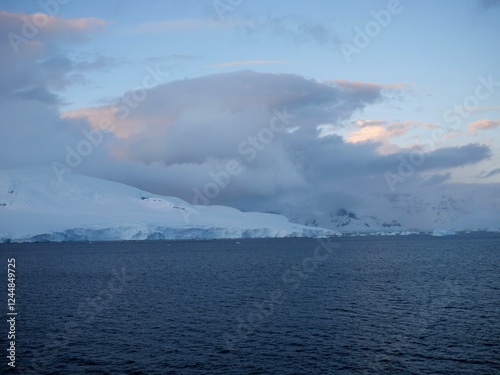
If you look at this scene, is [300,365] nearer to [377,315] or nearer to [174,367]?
[174,367]

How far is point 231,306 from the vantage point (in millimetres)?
60781

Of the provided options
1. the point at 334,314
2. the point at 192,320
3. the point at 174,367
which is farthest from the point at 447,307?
the point at 174,367

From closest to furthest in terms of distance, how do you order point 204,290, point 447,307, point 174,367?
1. point 174,367
2. point 447,307
3. point 204,290

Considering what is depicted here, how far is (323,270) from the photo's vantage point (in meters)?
107

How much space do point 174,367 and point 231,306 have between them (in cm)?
2516

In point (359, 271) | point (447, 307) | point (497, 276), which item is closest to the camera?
point (447, 307)

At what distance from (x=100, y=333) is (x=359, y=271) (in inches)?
2823

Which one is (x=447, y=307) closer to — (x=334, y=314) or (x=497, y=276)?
(x=334, y=314)

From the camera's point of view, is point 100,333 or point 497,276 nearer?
point 100,333

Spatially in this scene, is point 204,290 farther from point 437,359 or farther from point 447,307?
point 437,359

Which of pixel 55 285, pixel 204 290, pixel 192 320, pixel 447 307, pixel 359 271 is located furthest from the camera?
pixel 359 271

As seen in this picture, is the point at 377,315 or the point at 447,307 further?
the point at 447,307

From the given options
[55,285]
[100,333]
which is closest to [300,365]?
[100,333]

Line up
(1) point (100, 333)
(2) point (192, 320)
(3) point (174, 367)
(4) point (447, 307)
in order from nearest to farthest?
(3) point (174, 367)
(1) point (100, 333)
(2) point (192, 320)
(4) point (447, 307)
